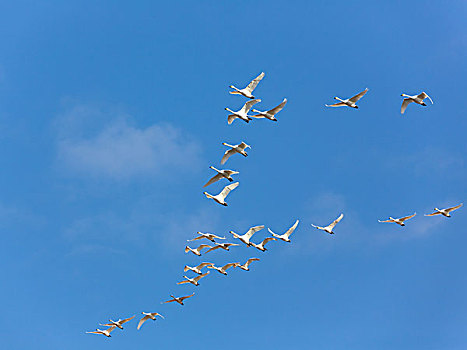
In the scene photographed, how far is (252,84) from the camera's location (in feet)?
295

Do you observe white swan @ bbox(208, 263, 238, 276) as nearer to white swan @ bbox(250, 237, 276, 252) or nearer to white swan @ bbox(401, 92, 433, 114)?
white swan @ bbox(250, 237, 276, 252)

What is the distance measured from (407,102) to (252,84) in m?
22.4

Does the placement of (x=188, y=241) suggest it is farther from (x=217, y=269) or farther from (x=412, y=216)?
(x=412, y=216)

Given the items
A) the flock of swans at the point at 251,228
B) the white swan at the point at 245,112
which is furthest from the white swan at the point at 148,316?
the white swan at the point at 245,112

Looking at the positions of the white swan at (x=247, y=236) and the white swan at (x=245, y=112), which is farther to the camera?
the white swan at (x=247, y=236)

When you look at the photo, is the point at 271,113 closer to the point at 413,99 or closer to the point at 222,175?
the point at 222,175

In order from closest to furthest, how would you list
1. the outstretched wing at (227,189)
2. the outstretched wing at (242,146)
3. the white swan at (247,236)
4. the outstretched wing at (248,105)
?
the outstretched wing at (248,105), the outstretched wing at (242,146), the outstretched wing at (227,189), the white swan at (247,236)

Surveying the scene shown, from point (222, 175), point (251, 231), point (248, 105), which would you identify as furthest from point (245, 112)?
point (251, 231)

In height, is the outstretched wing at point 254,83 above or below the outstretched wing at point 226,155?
above

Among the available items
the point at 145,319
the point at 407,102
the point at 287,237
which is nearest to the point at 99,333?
the point at 145,319

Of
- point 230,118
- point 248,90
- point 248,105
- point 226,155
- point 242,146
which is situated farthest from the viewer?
point 226,155

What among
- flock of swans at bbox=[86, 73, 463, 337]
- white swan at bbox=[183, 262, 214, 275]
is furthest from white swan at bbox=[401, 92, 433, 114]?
white swan at bbox=[183, 262, 214, 275]

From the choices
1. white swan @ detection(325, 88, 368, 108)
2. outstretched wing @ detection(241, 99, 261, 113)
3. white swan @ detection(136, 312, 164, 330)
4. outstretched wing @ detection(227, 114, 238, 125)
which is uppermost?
white swan @ detection(325, 88, 368, 108)

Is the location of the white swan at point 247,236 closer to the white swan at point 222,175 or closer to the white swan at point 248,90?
the white swan at point 222,175
